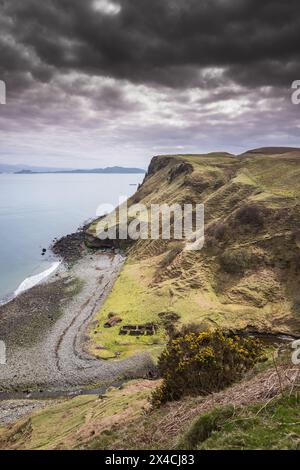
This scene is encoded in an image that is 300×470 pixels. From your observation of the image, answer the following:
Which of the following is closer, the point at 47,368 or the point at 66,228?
the point at 47,368

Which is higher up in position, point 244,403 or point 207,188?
point 207,188

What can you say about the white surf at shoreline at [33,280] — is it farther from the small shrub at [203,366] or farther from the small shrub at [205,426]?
the small shrub at [205,426]

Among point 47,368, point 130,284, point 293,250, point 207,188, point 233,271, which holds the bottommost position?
point 47,368

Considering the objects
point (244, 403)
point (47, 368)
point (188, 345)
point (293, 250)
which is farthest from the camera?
point (293, 250)

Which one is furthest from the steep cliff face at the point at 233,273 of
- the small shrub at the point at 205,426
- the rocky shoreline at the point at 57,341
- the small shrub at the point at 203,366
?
the small shrub at the point at 205,426

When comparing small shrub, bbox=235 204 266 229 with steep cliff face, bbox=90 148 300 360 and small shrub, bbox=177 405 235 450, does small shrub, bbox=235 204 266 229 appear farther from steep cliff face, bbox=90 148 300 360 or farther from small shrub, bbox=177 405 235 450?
small shrub, bbox=177 405 235 450
